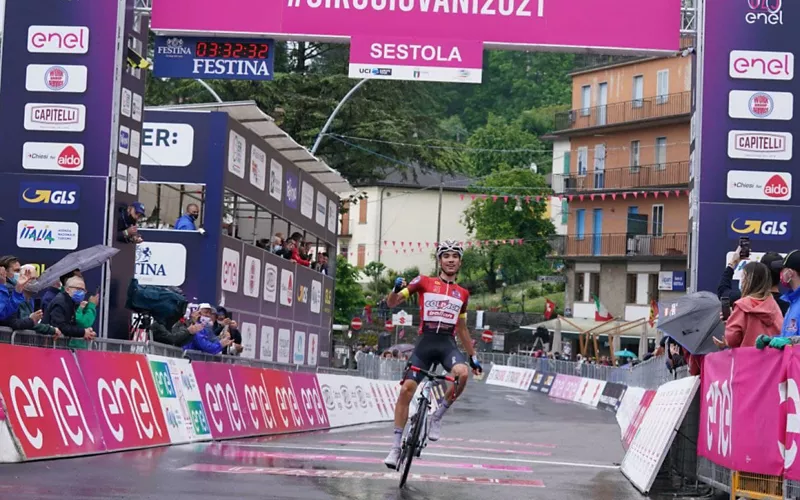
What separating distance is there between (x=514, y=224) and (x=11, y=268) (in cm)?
7029

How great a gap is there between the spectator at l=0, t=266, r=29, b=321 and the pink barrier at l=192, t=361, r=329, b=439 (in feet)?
12.5

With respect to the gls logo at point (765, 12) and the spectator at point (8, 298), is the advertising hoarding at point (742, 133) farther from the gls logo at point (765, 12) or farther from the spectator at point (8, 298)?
the spectator at point (8, 298)

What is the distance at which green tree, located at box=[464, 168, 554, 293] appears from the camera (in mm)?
82000

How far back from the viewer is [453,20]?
63.4ft

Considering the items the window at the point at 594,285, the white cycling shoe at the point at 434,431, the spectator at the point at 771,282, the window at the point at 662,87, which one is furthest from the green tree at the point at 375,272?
the white cycling shoe at the point at 434,431

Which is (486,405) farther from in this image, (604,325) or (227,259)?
(604,325)

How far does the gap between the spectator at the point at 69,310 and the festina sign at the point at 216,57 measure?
5613 mm

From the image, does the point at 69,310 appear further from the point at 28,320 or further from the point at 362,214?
the point at 362,214

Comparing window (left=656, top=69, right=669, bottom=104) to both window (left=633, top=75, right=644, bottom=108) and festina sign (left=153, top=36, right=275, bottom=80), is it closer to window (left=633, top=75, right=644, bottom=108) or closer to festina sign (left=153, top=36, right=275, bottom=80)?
window (left=633, top=75, right=644, bottom=108)

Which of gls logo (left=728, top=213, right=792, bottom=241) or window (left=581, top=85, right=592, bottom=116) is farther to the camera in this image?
window (left=581, top=85, right=592, bottom=116)

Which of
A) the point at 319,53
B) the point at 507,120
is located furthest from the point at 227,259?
the point at 507,120

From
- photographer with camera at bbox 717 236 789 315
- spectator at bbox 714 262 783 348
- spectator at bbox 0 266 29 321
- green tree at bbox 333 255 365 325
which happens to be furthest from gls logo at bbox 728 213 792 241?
green tree at bbox 333 255 365 325

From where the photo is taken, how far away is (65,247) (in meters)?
18.8

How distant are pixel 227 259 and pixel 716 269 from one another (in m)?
10.7
